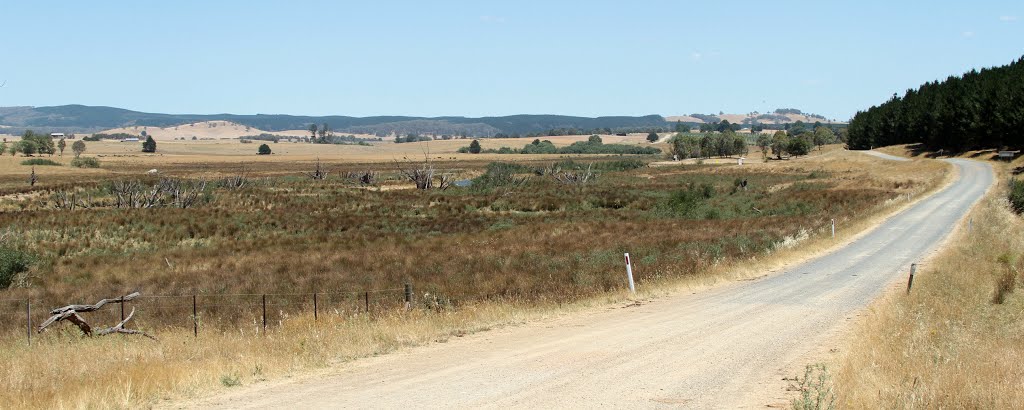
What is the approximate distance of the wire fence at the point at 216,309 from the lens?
59.1 ft

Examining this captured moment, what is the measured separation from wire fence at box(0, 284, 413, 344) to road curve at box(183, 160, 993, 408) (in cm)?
514

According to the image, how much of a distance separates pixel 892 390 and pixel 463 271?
18315mm

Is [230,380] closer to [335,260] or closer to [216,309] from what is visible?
[216,309]

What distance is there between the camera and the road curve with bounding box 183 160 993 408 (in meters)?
9.19

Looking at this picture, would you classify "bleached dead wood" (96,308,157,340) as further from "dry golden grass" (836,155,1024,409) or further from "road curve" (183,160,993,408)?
"dry golden grass" (836,155,1024,409)

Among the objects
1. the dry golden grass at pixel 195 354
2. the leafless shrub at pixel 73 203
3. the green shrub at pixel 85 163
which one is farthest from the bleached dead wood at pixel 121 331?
the green shrub at pixel 85 163

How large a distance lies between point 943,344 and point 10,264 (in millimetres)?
28458

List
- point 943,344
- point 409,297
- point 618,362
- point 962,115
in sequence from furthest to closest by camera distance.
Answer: point 962,115 → point 409,297 → point 943,344 → point 618,362

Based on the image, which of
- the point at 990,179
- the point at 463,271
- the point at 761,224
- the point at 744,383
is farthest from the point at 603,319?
the point at 990,179

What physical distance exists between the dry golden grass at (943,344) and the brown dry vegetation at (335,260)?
551 cm

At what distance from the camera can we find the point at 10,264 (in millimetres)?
27844

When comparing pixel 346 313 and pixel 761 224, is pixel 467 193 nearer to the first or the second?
pixel 761 224

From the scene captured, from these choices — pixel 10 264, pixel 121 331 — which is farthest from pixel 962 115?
pixel 121 331

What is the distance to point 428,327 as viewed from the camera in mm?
13914
